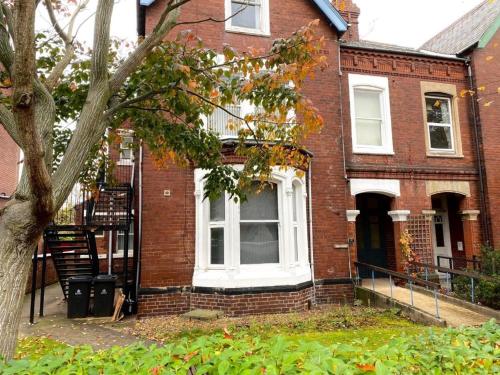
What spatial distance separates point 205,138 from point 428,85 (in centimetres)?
876

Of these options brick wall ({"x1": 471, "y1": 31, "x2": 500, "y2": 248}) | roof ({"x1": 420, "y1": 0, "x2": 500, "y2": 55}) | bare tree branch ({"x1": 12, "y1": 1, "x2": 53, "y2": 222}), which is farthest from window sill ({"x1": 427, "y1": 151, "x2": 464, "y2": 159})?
bare tree branch ({"x1": 12, "y1": 1, "x2": 53, "y2": 222})

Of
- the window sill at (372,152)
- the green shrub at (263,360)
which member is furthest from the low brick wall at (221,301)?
the green shrub at (263,360)

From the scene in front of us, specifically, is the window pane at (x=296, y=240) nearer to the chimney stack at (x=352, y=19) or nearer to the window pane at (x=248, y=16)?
the window pane at (x=248, y=16)

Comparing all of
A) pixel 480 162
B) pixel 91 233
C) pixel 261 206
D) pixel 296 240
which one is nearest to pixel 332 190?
pixel 296 240

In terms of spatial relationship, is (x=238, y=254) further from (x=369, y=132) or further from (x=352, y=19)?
(x=352, y=19)

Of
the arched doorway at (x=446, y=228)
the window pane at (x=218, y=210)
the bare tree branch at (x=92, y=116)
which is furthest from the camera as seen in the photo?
the arched doorway at (x=446, y=228)

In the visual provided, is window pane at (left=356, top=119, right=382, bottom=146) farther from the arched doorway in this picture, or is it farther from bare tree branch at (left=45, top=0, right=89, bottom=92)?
bare tree branch at (left=45, top=0, right=89, bottom=92)

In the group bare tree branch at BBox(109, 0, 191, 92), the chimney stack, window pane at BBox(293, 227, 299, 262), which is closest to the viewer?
bare tree branch at BBox(109, 0, 191, 92)

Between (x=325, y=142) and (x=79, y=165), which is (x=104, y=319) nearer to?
(x=79, y=165)

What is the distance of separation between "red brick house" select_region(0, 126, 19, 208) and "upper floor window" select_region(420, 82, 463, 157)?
17339 mm

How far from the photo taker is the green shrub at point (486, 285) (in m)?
8.49

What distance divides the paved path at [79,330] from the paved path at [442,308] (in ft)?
20.2

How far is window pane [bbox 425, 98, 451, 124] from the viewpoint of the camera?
12023 millimetres

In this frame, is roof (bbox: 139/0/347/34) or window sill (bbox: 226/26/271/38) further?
roof (bbox: 139/0/347/34)
